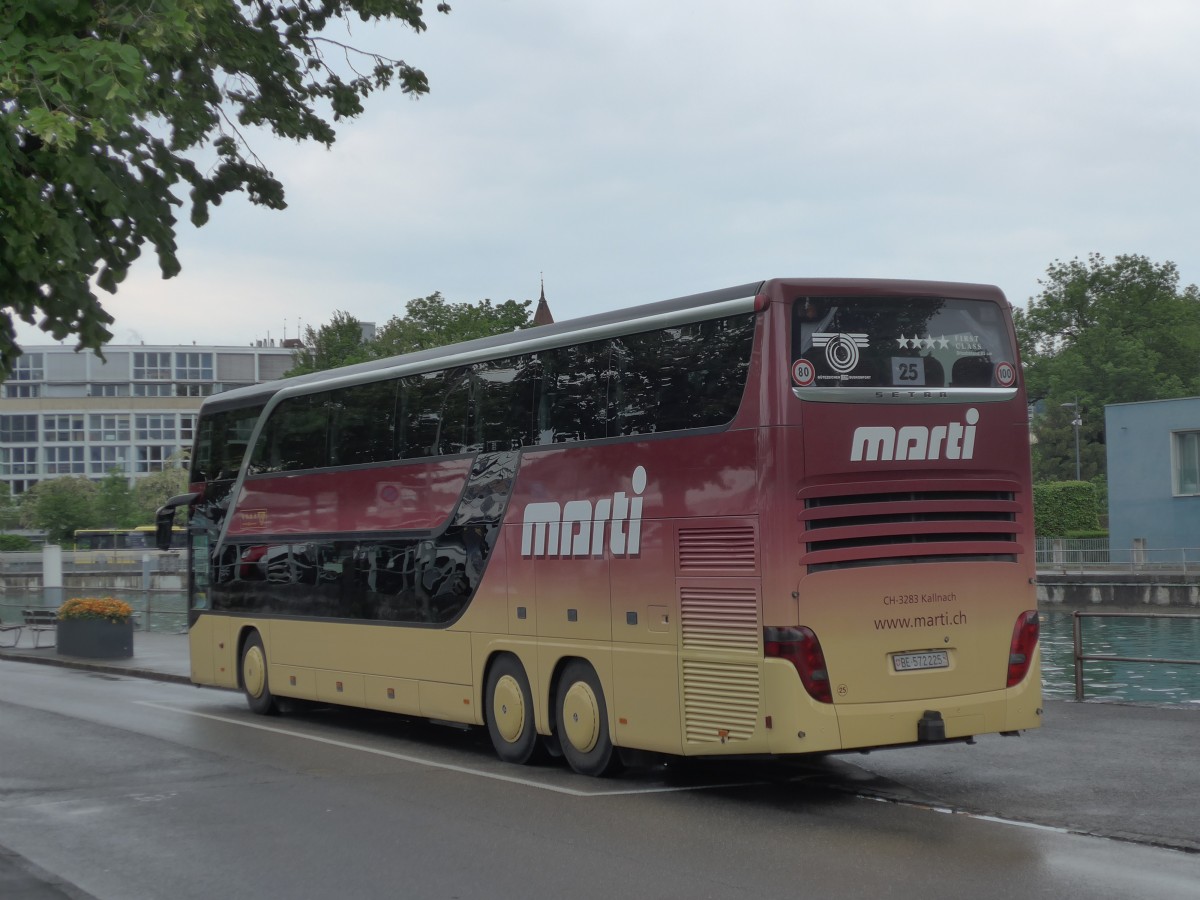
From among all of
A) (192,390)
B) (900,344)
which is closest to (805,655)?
(900,344)

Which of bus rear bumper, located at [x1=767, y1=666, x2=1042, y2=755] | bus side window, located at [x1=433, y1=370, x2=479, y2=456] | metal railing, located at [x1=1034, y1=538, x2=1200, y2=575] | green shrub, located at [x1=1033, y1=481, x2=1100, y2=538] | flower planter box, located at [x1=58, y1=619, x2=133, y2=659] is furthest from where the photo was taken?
green shrub, located at [x1=1033, y1=481, x2=1100, y2=538]

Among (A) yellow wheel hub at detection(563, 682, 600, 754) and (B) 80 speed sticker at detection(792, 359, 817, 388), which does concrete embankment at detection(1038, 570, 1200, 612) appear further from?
(B) 80 speed sticker at detection(792, 359, 817, 388)

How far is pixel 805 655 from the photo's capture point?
1098 cm

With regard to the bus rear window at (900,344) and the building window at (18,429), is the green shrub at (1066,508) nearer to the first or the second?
the bus rear window at (900,344)

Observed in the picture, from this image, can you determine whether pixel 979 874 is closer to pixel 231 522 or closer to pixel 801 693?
pixel 801 693

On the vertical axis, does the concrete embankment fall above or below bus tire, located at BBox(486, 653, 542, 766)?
below

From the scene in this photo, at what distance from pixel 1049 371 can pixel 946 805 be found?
98323 mm

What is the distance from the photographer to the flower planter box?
28.9 meters

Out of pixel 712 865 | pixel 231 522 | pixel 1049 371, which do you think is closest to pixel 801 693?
pixel 712 865

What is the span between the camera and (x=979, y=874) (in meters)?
8.69

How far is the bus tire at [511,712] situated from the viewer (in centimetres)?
1391

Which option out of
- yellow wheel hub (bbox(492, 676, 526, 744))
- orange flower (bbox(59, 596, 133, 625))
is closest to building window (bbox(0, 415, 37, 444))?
orange flower (bbox(59, 596, 133, 625))

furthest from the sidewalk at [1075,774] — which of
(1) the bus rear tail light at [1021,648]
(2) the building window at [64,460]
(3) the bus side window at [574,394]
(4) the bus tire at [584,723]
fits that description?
(2) the building window at [64,460]

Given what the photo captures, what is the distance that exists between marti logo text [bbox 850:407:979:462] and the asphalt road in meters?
2.60
